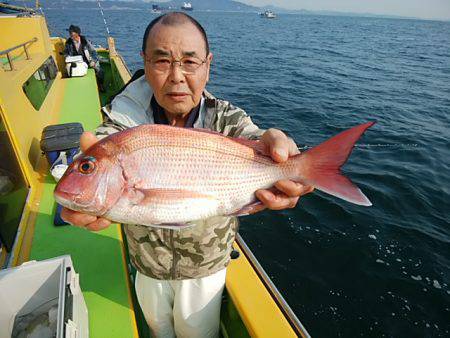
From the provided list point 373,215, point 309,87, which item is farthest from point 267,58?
point 373,215

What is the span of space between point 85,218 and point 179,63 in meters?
1.22

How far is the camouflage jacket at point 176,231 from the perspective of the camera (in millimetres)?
2330

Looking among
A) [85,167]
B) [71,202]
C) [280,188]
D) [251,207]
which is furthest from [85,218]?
[280,188]

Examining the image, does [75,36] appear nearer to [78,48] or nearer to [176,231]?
[78,48]

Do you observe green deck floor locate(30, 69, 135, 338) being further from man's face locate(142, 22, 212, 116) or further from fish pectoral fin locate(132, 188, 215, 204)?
man's face locate(142, 22, 212, 116)

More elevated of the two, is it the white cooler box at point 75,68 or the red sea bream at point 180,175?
the red sea bream at point 180,175

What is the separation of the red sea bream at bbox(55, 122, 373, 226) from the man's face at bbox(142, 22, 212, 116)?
0.35 metres

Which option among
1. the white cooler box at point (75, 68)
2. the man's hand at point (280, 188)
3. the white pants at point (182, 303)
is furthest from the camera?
the white cooler box at point (75, 68)

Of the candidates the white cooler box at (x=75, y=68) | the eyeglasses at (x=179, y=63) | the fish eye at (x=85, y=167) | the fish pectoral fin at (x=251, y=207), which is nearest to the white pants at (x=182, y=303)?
the fish pectoral fin at (x=251, y=207)

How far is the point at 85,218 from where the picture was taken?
1.83 metres

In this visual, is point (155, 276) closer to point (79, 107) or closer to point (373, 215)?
point (79, 107)

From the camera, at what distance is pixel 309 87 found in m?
19.3

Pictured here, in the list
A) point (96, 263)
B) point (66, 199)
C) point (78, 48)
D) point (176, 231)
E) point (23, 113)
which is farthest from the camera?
point (78, 48)

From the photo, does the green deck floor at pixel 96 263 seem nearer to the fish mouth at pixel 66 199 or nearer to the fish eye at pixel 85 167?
the fish mouth at pixel 66 199
